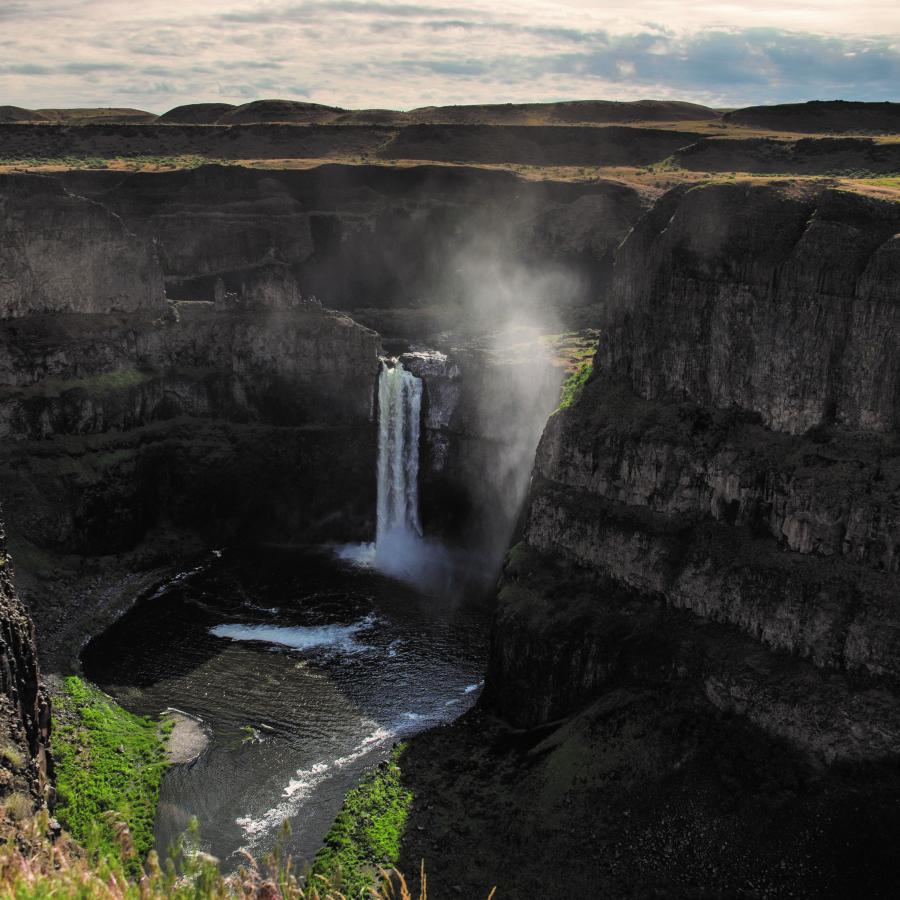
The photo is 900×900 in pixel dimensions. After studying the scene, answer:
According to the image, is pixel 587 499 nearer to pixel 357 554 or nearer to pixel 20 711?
pixel 357 554

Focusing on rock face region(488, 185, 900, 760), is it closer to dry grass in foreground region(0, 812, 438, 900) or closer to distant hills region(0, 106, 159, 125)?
dry grass in foreground region(0, 812, 438, 900)

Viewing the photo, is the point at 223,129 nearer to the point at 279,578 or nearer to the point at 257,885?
the point at 279,578

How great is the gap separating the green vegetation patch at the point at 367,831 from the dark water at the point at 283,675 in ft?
2.98

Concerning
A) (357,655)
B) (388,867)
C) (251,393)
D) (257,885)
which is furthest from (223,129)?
(257,885)

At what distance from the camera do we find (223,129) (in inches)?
5162

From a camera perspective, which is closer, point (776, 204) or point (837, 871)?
point (837, 871)

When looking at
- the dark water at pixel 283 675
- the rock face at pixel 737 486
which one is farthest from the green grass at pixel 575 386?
the dark water at pixel 283 675

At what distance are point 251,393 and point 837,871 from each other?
170 ft

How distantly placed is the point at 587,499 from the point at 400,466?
24.5 m

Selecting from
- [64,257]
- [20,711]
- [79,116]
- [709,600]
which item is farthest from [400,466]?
[79,116]

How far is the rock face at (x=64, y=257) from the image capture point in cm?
7075

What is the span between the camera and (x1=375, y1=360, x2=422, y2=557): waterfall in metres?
73.4

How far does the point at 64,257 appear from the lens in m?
73.0

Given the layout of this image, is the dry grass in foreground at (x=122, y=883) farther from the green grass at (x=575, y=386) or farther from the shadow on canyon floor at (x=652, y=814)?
the green grass at (x=575, y=386)
